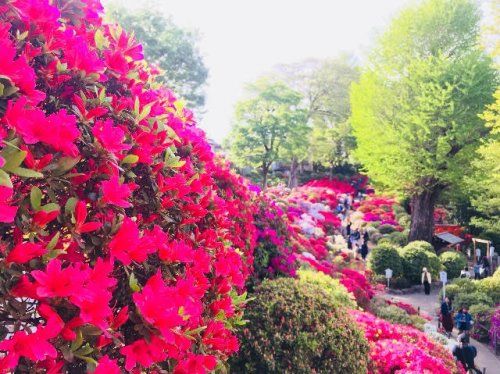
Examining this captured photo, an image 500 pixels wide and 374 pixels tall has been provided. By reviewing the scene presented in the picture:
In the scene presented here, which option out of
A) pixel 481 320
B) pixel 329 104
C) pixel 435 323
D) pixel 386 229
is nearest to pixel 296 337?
pixel 435 323

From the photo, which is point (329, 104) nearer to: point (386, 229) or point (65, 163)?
point (386, 229)

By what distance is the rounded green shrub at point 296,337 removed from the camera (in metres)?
4.16

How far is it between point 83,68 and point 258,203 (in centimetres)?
527

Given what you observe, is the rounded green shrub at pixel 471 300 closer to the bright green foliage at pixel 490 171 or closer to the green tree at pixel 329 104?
the bright green foliage at pixel 490 171

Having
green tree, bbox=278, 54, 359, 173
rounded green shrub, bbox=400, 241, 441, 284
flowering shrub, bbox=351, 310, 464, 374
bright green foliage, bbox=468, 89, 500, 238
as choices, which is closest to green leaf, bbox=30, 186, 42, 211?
flowering shrub, bbox=351, 310, 464, 374

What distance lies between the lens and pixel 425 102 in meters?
18.3

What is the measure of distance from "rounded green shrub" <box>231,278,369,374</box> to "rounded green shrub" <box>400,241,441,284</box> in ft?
41.3

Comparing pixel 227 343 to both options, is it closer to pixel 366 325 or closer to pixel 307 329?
pixel 307 329

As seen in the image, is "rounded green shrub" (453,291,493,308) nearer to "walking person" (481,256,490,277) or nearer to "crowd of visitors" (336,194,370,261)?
"walking person" (481,256,490,277)

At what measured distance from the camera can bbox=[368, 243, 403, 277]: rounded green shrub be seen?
15992 mm

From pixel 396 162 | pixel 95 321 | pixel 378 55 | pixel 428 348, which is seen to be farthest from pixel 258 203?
pixel 378 55

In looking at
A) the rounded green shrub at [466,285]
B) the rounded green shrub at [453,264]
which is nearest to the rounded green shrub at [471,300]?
the rounded green shrub at [466,285]

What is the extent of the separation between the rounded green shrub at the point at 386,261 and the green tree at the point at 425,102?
4503 mm

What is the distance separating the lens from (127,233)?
5.23ft
